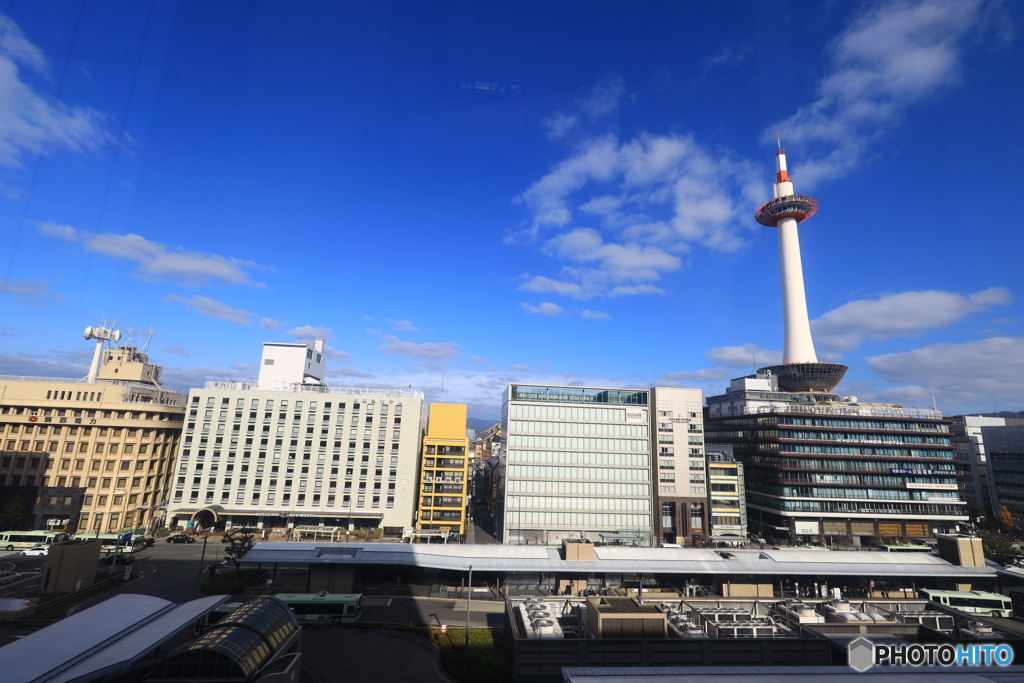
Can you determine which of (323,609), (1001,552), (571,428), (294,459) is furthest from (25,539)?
(1001,552)

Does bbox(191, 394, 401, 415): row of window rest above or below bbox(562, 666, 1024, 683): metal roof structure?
above

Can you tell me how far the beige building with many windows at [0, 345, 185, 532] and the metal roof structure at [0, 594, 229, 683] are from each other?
4853 centimetres

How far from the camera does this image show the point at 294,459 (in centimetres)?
7012

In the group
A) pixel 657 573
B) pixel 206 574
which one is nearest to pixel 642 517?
pixel 657 573

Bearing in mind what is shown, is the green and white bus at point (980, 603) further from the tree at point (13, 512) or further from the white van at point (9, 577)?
the tree at point (13, 512)

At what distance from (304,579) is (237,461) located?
35633 mm

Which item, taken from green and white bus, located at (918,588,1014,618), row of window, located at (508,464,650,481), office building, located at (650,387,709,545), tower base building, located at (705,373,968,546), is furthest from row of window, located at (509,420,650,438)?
green and white bus, located at (918,588,1014,618)

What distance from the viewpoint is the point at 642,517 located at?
2670 inches

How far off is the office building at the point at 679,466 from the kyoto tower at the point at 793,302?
1729 inches

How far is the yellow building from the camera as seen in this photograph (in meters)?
69.2

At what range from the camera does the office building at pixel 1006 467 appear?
88312 mm

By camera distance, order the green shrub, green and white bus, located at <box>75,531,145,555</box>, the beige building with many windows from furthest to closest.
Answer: the beige building with many windows
green and white bus, located at <box>75,531,145,555</box>
the green shrub

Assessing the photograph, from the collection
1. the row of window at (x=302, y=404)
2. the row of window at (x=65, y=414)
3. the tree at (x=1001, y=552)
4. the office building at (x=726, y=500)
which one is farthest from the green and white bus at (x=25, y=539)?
the tree at (x=1001, y=552)

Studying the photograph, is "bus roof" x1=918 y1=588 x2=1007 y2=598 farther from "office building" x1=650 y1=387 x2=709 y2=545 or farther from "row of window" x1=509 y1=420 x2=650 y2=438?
"row of window" x1=509 y1=420 x2=650 y2=438
